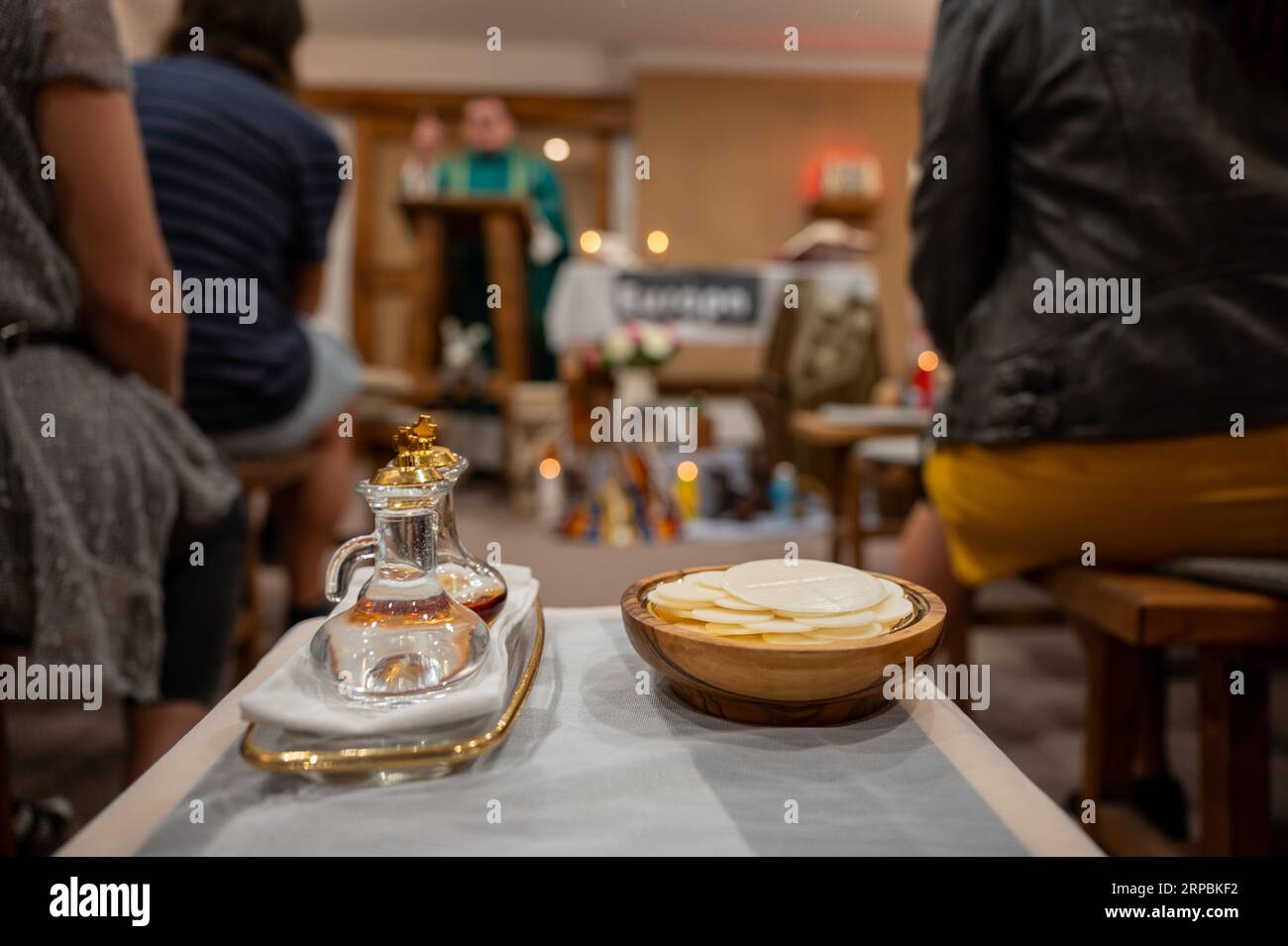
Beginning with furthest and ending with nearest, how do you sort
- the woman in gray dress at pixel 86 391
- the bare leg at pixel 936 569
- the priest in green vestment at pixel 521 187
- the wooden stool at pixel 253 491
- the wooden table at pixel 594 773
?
the priest in green vestment at pixel 521 187 < the wooden stool at pixel 253 491 < the bare leg at pixel 936 569 < the woman in gray dress at pixel 86 391 < the wooden table at pixel 594 773

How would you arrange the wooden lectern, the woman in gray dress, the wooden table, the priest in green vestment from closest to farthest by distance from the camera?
1. the wooden table
2. the woman in gray dress
3. the wooden lectern
4. the priest in green vestment

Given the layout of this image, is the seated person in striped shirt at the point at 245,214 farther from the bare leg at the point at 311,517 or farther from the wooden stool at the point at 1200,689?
the wooden stool at the point at 1200,689

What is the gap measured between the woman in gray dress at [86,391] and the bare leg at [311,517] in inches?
23.7

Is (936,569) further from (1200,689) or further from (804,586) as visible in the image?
(804,586)

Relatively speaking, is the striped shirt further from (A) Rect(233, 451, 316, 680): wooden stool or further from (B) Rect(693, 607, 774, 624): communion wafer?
(B) Rect(693, 607, 774, 624): communion wafer

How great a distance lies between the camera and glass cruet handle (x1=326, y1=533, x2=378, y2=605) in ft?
1.32

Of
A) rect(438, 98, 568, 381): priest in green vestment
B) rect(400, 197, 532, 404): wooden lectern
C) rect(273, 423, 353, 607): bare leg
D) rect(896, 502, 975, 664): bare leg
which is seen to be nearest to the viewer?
rect(896, 502, 975, 664): bare leg

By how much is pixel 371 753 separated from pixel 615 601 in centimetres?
17

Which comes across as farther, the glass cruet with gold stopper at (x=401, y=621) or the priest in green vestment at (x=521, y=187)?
the priest in green vestment at (x=521, y=187)

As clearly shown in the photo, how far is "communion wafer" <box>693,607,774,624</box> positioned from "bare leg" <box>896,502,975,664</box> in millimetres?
654

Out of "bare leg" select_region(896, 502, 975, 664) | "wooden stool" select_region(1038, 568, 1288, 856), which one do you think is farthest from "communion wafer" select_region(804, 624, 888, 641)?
"bare leg" select_region(896, 502, 975, 664)

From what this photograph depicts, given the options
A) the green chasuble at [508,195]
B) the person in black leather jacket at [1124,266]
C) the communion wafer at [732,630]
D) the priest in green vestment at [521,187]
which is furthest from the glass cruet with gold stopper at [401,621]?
the priest in green vestment at [521,187]

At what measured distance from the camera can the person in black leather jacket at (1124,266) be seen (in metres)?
0.77
